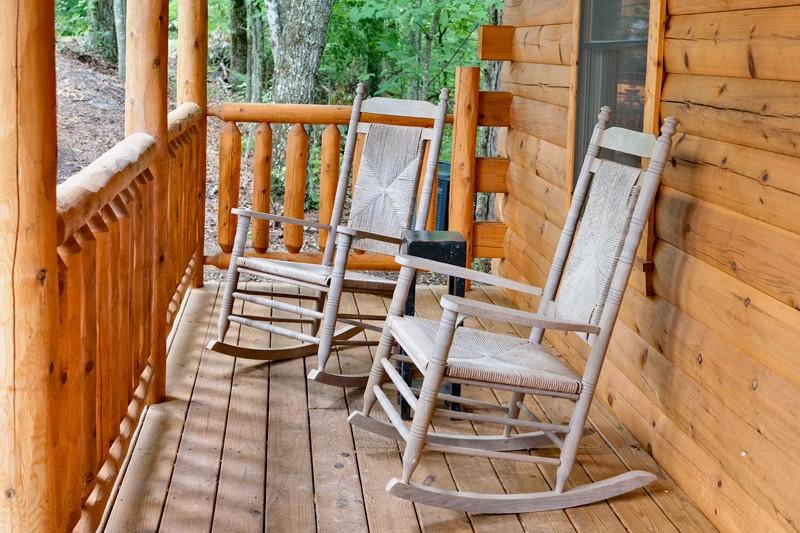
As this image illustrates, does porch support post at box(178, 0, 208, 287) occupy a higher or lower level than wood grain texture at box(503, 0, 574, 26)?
lower

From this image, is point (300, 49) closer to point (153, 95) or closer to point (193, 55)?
point (193, 55)

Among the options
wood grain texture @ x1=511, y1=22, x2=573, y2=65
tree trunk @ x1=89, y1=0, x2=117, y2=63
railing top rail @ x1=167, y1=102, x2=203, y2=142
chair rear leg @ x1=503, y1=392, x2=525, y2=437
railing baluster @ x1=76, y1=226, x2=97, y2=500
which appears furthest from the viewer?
tree trunk @ x1=89, y1=0, x2=117, y2=63

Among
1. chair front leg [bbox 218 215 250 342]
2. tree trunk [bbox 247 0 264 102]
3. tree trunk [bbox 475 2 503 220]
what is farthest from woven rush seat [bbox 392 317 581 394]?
tree trunk [bbox 247 0 264 102]

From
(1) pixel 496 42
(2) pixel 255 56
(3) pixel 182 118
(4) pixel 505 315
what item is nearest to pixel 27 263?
(4) pixel 505 315

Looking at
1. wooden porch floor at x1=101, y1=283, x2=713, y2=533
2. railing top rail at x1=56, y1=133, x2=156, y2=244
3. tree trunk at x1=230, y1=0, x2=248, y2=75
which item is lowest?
wooden porch floor at x1=101, y1=283, x2=713, y2=533

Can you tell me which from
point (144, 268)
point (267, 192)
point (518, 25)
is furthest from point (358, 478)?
point (518, 25)

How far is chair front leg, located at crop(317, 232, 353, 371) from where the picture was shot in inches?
147

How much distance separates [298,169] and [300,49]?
12.4ft

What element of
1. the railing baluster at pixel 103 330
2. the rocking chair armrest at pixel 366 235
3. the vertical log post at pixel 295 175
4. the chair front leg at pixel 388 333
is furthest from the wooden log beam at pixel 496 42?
the railing baluster at pixel 103 330

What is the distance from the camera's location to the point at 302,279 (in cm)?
393

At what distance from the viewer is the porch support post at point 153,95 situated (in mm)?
3359

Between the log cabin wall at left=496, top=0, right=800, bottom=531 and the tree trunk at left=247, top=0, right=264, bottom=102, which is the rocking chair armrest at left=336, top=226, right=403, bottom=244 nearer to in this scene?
the log cabin wall at left=496, top=0, right=800, bottom=531

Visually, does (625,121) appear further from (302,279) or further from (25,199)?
(25,199)

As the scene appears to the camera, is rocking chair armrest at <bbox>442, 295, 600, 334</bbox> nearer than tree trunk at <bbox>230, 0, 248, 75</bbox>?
Yes
